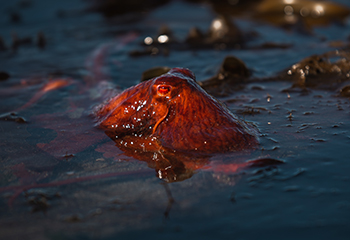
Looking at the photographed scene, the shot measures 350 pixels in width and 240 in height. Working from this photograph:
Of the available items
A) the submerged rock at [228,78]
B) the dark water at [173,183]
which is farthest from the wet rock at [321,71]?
the submerged rock at [228,78]

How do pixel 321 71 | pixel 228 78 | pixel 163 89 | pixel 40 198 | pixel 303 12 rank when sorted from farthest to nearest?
pixel 303 12
pixel 228 78
pixel 321 71
pixel 163 89
pixel 40 198

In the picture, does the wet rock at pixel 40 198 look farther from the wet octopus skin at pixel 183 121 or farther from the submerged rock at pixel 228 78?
the submerged rock at pixel 228 78

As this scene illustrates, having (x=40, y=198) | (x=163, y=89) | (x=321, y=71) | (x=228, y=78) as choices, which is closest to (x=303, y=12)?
(x=321, y=71)

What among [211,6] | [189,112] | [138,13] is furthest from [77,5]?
[189,112]

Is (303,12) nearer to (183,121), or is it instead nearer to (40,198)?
(183,121)

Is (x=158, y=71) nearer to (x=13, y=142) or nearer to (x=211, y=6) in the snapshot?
(x=13, y=142)
